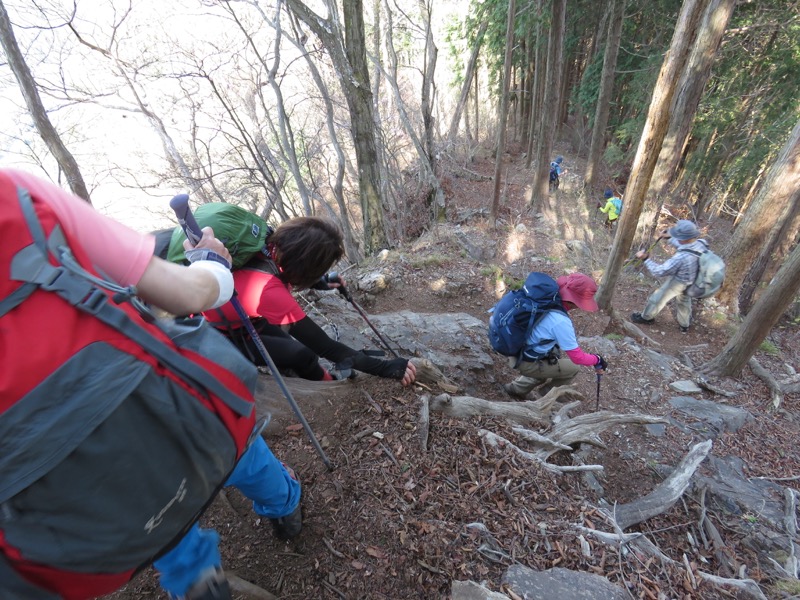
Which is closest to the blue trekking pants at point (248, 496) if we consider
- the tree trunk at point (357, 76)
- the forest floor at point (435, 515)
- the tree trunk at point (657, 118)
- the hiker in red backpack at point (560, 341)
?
the forest floor at point (435, 515)

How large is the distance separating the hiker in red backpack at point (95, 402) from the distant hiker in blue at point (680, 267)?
24.1ft

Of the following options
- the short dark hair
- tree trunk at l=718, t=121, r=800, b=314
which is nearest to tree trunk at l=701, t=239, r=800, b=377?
tree trunk at l=718, t=121, r=800, b=314

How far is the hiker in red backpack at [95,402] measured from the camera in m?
0.77

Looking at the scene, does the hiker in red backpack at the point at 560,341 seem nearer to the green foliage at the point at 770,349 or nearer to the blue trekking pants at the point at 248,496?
the blue trekking pants at the point at 248,496

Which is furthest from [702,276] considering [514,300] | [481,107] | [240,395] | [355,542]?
[481,107]

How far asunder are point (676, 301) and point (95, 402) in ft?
29.4

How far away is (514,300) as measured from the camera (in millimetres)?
4281

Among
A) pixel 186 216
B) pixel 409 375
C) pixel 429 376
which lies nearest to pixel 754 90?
pixel 429 376

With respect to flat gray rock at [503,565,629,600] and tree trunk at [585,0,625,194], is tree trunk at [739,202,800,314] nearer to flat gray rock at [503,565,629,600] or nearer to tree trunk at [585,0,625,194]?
flat gray rock at [503,565,629,600]

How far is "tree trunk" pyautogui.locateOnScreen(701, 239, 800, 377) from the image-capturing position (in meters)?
4.72

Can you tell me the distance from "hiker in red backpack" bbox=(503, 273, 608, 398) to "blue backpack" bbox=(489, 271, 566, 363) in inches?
2.8

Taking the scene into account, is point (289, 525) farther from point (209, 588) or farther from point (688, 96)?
point (688, 96)

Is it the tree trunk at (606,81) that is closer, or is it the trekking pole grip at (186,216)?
the trekking pole grip at (186,216)

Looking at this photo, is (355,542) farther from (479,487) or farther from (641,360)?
(641,360)
